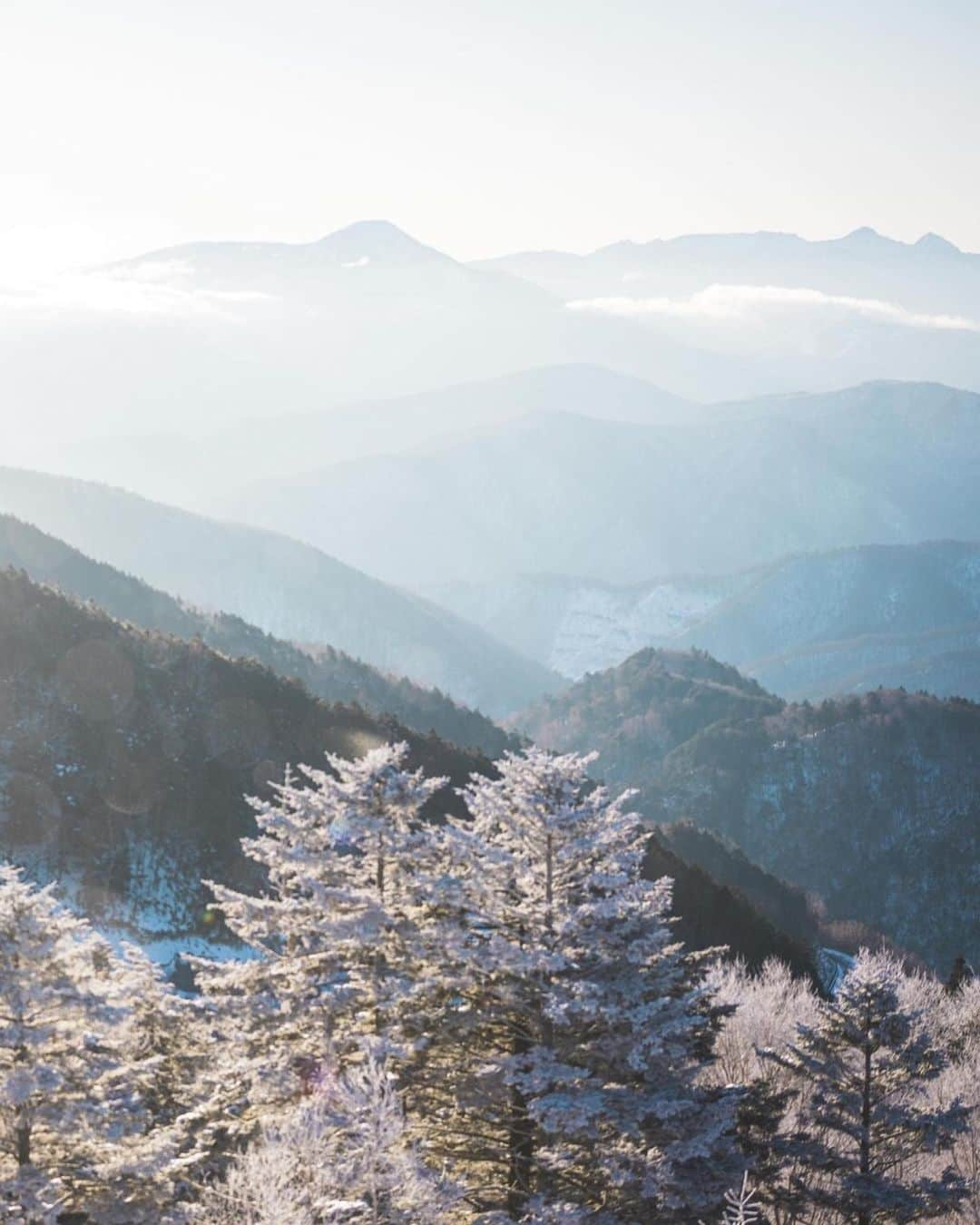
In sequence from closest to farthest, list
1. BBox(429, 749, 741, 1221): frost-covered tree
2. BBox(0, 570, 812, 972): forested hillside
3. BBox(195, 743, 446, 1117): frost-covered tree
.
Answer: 1. BBox(429, 749, 741, 1221): frost-covered tree
2. BBox(195, 743, 446, 1117): frost-covered tree
3. BBox(0, 570, 812, 972): forested hillside

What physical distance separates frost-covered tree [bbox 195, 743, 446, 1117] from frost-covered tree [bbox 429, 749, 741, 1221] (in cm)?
138

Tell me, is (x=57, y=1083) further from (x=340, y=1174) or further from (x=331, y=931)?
(x=331, y=931)

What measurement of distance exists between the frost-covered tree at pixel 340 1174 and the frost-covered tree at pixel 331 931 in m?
1.95

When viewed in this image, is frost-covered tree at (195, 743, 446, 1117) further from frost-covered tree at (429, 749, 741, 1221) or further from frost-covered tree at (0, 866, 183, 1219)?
frost-covered tree at (0, 866, 183, 1219)

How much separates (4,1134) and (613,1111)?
1182cm

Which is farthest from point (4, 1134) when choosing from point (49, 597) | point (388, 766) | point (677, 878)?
point (49, 597)

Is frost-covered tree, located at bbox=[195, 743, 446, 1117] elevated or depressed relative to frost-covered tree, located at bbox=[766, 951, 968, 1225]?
elevated

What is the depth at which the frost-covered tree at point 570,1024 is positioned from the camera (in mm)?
26219

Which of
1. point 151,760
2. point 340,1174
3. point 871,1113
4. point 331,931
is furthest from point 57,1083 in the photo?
point 151,760

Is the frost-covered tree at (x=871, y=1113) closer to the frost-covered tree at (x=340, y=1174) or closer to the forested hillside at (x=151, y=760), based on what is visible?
the frost-covered tree at (x=340, y=1174)

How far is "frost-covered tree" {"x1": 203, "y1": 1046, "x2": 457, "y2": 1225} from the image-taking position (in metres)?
23.0

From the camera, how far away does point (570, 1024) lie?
90.0 ft

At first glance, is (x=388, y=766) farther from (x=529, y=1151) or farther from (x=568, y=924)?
(x=529, y=1151)

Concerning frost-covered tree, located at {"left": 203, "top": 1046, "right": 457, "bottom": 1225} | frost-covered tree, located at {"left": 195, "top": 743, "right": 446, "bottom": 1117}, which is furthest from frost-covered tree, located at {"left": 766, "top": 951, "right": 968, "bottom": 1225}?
frost-covered tree, located at {"left": 195, "top": 743, "right": 446, "bottom": 1117}
